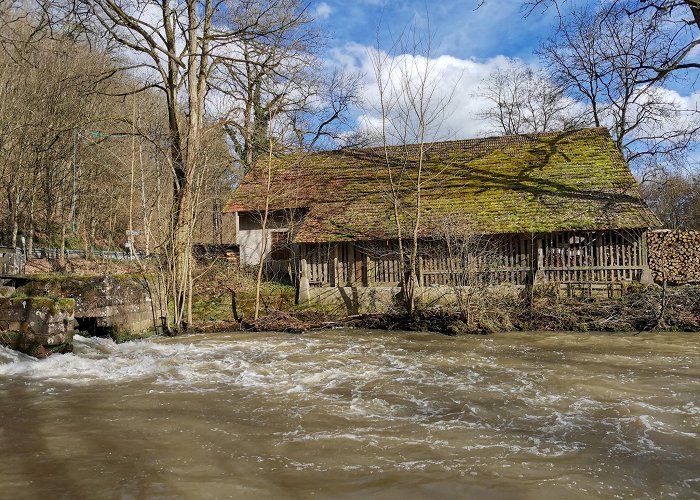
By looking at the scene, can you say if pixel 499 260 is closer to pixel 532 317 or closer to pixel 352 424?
pixel 532 317

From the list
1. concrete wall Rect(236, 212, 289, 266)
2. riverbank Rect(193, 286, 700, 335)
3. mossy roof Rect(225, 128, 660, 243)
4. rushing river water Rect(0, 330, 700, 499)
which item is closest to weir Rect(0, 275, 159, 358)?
rushing river water Rect(0, 330, 700, 499)

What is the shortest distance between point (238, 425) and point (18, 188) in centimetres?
2063

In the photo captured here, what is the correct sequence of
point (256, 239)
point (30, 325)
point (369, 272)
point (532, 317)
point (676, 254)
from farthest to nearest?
point (256, 239) < point (676, 254) < point (369, 272) < point (532, 317) < point (30, 325)

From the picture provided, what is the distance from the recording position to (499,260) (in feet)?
47.8

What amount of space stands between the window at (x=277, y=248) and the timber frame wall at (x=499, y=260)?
10.6 feet

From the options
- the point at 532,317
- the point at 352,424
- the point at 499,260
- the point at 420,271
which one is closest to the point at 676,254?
the point at 499,260

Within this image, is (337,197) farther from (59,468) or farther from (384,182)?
(59,468)

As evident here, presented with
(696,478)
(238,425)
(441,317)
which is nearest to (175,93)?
(441,317)

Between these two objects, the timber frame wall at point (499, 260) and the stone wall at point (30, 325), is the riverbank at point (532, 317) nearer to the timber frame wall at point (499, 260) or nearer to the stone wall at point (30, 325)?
the timber frame wall at point (499, 260)

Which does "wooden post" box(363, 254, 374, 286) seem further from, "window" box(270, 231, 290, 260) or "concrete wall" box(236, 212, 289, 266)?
"concrete wall" box(236, 212, 289, 266)

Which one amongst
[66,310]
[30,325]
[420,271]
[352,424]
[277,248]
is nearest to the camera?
[352,424]

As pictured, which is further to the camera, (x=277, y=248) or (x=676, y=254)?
(x=277, y=248)

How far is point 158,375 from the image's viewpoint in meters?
8.07

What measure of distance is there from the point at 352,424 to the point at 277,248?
46.0ft
